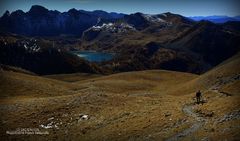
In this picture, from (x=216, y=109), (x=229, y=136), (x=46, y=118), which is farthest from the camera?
(x=46, y=118)

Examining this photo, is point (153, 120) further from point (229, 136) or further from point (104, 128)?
point (229, 136)

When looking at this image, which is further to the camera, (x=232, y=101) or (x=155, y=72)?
(x=155, y=72)

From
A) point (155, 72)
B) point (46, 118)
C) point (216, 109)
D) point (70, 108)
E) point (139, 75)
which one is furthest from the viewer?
point (155, 72)

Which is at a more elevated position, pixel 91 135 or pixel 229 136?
pixel 229 136

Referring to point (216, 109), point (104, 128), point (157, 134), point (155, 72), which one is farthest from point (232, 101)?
point (155, 72)

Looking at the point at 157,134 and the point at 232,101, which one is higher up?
the point at 232,101

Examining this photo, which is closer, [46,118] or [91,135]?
[91,135]

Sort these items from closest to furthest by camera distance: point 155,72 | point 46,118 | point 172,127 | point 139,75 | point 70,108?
point 172,127, point 46,118, point 70,108, point 139,75, point 155,72

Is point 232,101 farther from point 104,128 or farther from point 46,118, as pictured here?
point 46,118

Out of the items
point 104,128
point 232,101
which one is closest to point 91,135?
point 104,128
